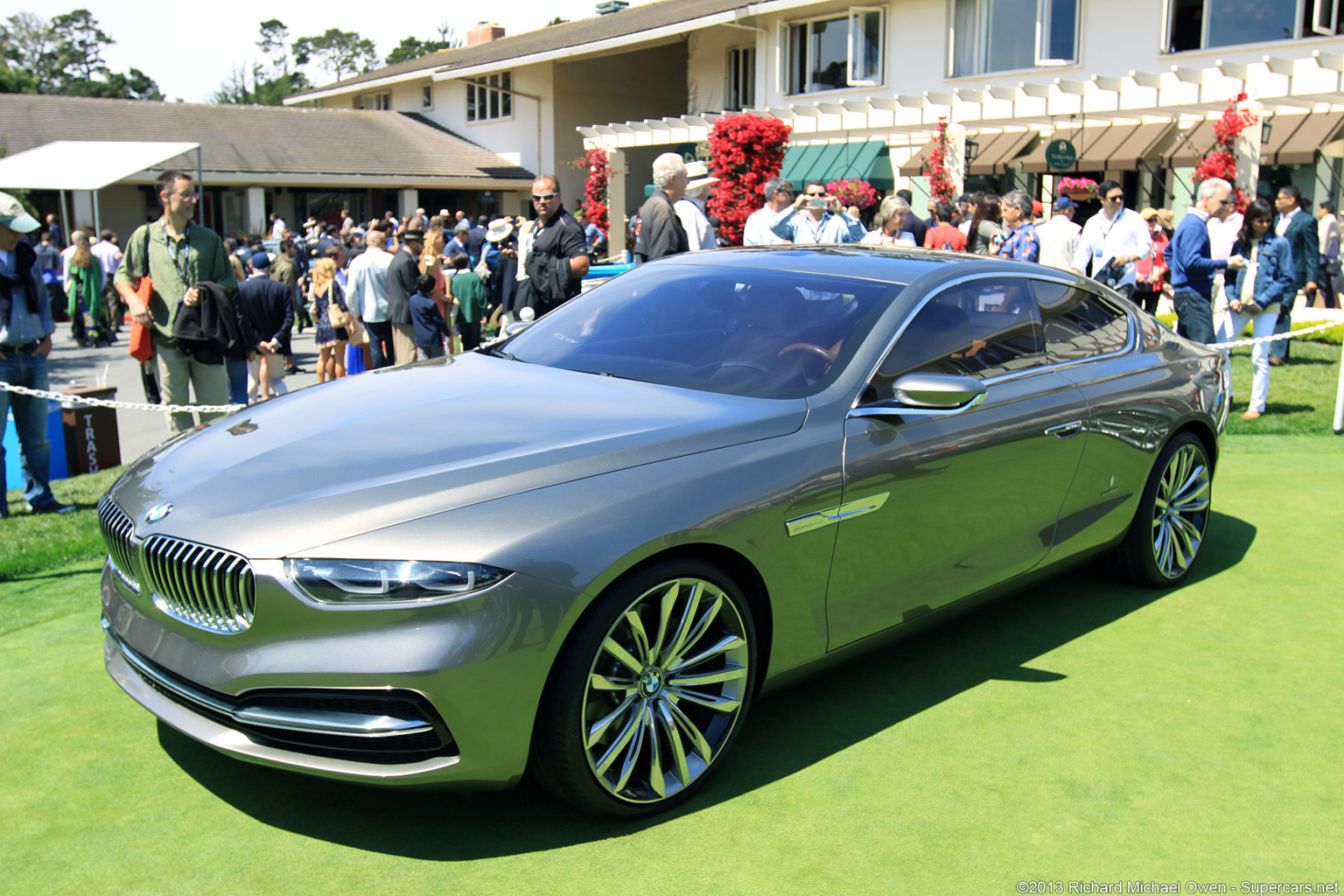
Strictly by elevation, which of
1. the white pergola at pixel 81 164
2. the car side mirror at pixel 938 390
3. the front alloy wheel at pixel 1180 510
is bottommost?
the front alloy wheel at pixel 1180 510

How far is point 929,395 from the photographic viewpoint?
3.68m

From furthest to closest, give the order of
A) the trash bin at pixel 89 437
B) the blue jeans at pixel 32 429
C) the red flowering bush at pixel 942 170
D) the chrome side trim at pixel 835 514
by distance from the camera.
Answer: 1. the red flowering bush at pixel 942 170
2. the trash bin at pixel 89 437
3. the blue jeans at pixel 32 429
4. the chrome side trim at pixel 835 514

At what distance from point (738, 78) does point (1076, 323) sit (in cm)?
2611

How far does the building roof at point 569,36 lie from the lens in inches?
1158

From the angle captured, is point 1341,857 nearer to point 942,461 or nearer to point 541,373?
point 942,461

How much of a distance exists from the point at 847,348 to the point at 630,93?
3542 cm

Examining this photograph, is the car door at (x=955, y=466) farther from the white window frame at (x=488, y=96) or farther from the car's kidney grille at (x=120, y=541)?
the white window frame at (x=488, y=96)

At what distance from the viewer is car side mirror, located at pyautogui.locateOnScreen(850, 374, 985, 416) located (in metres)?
3.68

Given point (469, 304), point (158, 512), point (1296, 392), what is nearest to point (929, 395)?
point (158, 512)

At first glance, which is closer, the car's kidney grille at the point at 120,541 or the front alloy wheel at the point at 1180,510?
the car's kidney grille at the point at 120,541

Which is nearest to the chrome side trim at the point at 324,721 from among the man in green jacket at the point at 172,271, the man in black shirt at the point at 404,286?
the man in green jacket at the point at 172,271

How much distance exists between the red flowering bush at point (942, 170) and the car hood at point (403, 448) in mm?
18695

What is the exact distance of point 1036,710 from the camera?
13.3 feet

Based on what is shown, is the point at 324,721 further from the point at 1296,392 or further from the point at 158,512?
the point at 1296,392
